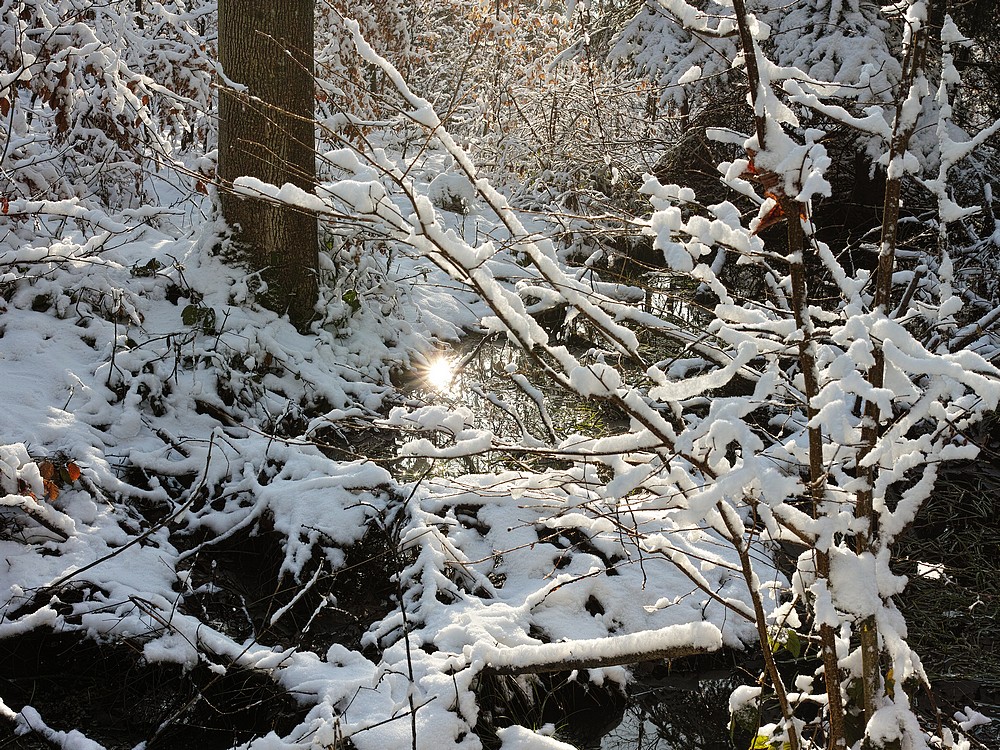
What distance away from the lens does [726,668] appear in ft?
9.96

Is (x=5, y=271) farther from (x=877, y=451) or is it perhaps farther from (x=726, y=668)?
(x=877, y=451)

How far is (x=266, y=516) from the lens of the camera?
11.3 ft

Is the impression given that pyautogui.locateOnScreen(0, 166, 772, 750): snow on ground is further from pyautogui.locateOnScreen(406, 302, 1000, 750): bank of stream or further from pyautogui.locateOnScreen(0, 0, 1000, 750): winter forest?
pyautogui.locateOnScreen(406, 302, 1000, 750): bank of stream

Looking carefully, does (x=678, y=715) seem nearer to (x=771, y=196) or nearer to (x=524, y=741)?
(x=524, y=741)

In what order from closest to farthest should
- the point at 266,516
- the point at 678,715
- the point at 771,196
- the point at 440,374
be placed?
the point at 771,196
the point at 678,715
the point at 266,516
the point at 440,374

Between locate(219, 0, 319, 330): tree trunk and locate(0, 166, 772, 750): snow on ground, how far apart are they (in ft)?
0.70

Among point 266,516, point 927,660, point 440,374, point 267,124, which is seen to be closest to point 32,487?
point 266,516

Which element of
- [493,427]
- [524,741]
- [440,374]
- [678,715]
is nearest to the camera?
[524,741]

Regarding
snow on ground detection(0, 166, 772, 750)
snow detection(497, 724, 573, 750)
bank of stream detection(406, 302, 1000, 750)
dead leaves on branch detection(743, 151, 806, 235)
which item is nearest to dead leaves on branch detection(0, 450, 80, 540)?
snow on ground detection(0, 166, 772, 750)

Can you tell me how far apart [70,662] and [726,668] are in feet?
7.58

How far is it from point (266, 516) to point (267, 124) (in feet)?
7.93

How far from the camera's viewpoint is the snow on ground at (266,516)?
2260mm

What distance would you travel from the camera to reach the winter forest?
58.3 inches

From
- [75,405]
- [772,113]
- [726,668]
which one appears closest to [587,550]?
[726,668]
